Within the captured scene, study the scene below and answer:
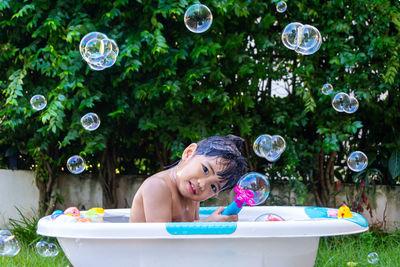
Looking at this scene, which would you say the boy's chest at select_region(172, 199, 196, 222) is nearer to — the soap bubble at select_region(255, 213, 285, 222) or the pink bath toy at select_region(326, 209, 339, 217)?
the soap bubble at select_region(255, 213, 285, 222)

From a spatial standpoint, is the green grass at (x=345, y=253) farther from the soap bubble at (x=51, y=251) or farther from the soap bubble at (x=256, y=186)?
the soap bubble at (x=256, y=186)

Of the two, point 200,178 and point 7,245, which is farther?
point 7,245

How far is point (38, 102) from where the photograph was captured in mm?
3062

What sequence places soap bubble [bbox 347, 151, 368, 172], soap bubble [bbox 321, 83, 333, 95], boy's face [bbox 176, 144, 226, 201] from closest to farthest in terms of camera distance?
boy's face [bbox 176, 144, 226, 201]
soap bubble [bbox 347, 151, 368, 172]
soap bubble [bbox 321, 83, 333, 95]

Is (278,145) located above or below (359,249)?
above

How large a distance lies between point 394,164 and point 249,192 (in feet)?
6.26

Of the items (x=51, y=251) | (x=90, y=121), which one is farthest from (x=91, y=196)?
(x=51, y=251)

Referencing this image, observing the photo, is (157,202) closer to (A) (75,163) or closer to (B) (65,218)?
(B) (65,218)

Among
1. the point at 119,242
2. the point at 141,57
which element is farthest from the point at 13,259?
the point at 141,57

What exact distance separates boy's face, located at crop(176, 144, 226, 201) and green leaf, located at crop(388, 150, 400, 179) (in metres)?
2.00

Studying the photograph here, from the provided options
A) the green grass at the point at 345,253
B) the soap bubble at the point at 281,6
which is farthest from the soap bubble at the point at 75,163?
the soap bubble at the point at 281,6

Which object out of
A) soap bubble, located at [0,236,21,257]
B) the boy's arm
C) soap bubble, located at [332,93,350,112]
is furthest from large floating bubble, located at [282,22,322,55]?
soap bubble, located at [0,236,21,257]

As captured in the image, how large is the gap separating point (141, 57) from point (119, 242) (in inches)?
58.9

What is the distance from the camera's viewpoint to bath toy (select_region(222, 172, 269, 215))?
6.95ft
